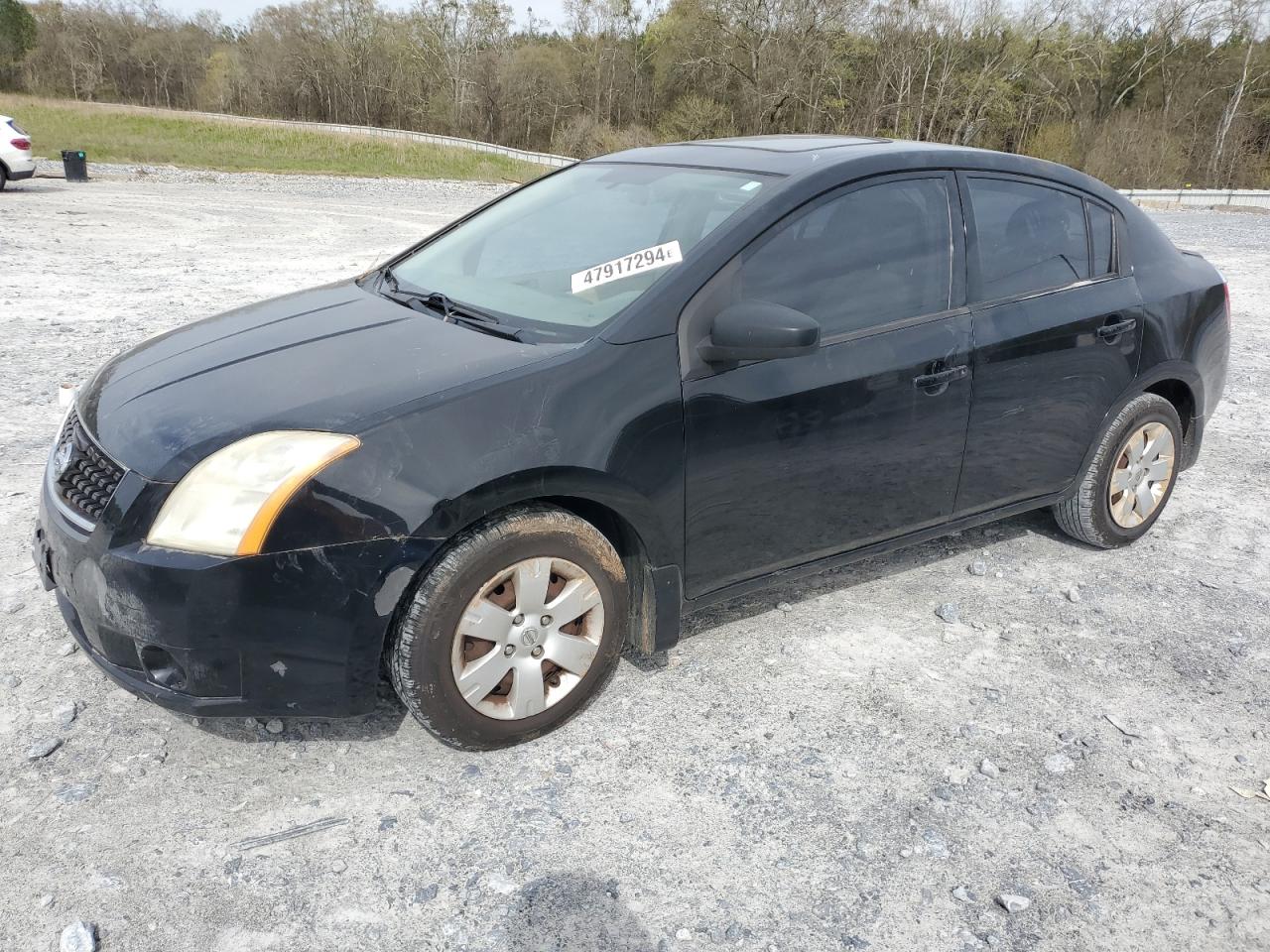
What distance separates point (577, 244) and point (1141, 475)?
2.78 m

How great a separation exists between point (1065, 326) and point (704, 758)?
2.23 metres

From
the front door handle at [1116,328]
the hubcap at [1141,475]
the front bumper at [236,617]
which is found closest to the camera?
the front bumper at [236,617]

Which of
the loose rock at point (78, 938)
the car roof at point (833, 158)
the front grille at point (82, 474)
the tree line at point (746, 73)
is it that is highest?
the tree line at point (746, 73)

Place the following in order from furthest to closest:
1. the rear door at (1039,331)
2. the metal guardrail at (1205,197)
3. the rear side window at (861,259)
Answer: the metal guardrail at (1205,197) < the rear door at (1039,331) < the rear side window at (861,259)

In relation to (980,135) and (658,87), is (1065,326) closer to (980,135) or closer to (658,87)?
(980,135)

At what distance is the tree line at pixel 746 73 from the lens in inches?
1833

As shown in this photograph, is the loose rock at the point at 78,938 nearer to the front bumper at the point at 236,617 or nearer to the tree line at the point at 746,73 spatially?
the front bumper at the point at 236,617

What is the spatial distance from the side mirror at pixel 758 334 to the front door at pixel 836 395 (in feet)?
0.23

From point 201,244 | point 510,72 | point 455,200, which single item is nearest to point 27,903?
point 201,244

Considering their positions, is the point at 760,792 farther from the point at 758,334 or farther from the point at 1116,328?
the point at 1116,328

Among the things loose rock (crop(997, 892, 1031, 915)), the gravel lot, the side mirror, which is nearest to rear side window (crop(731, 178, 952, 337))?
the side mirror

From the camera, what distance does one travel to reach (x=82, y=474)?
2.71 meters

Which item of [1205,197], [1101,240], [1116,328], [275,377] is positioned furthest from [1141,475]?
[1205,197]

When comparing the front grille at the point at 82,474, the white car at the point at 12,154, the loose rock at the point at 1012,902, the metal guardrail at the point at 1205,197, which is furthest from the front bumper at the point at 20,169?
the metal guardrail at the point at 1205,197
